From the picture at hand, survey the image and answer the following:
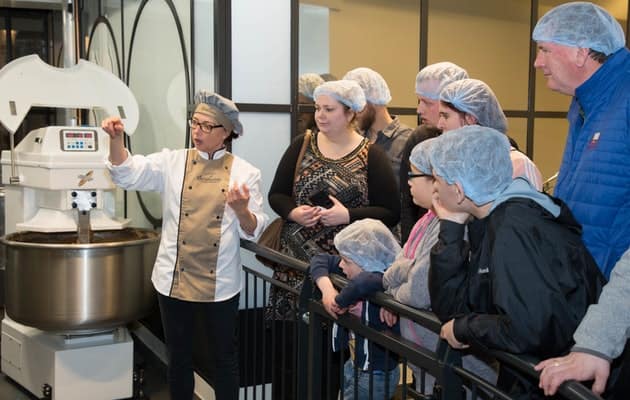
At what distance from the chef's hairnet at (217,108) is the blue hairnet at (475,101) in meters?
0.94

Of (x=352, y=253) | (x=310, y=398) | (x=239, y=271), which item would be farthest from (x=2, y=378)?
(x=352, y=253)

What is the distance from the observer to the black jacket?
141cm

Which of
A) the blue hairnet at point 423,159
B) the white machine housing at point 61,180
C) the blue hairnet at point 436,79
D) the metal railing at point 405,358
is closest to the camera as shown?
the metal railing at point 405,358

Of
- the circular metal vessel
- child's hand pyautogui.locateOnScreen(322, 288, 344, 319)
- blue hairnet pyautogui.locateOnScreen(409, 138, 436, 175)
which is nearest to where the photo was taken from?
blue hairnet pyautogui.locateOnScreen(409, 138, 436, 175)

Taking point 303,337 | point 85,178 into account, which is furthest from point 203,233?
point 85,178

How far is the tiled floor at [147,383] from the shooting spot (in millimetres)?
3666

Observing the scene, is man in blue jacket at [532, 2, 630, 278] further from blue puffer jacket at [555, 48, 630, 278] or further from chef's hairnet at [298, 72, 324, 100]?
chef's hairnet at [298, 72, 324, 100]

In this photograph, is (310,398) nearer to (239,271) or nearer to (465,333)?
(239,271)

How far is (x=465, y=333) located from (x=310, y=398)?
2.99 ft

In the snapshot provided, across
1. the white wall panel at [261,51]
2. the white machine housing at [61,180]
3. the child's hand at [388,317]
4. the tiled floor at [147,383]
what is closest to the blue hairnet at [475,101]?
the child's hand at [388,317]

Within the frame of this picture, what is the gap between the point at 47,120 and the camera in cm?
662

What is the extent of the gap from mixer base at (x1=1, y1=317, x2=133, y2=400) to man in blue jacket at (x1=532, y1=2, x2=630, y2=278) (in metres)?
2.58

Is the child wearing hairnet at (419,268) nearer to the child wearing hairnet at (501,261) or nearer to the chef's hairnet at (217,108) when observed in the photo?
the child wearing hairnet at (501,261)

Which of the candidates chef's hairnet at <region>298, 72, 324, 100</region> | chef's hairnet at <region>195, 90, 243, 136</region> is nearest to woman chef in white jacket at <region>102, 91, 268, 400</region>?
chef's hairnet at <region>195, 90, 243, 136</region>
